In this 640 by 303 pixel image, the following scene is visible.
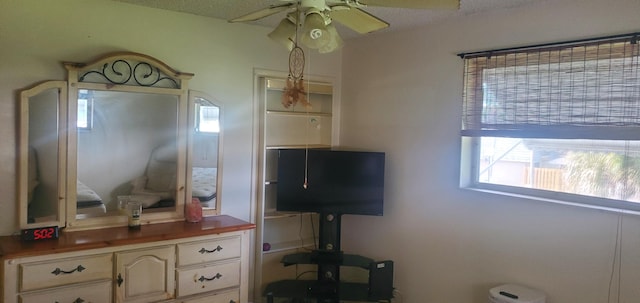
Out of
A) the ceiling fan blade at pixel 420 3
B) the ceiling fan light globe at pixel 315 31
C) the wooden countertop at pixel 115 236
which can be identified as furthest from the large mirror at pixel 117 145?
the ceiling fan blade at pixel 420 3

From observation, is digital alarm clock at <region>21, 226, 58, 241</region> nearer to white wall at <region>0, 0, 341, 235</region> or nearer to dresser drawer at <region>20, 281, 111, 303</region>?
white wall at <region>0, 0, 341, 235</region>

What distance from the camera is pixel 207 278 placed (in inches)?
113

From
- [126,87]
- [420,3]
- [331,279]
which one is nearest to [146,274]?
[126,87]

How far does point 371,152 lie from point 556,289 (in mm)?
1528

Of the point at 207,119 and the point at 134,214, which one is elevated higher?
the point at 207,119

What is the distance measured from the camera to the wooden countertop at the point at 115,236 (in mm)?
2316

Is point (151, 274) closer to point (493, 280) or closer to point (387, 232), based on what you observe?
point (387, 232)

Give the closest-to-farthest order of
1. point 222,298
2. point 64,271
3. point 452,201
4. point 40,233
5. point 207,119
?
point 64,271 < point 40,233 < point 222,298 < point 452,201 < point 207,119

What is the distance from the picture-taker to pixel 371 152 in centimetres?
346

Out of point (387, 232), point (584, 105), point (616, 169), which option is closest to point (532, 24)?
point (584, 105)

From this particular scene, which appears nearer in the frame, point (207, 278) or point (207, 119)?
point (207, 278)

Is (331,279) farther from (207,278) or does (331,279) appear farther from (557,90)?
(557,90)

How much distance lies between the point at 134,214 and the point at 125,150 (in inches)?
16.7

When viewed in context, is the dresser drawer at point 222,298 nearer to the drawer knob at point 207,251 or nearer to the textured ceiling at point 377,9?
the drawer knob at point 207,251
